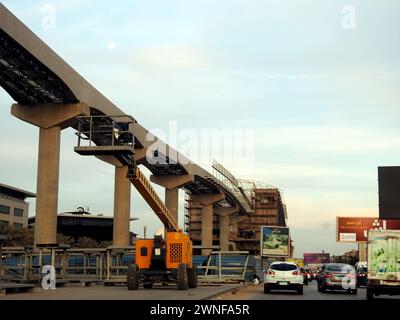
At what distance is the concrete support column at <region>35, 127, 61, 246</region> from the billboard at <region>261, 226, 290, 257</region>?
17425 millimetres

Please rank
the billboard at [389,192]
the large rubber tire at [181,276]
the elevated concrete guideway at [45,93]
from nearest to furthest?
the large rubber tire at [181,276] → the elevated concrete guideway at [45,93] → the billboard at [389,192]

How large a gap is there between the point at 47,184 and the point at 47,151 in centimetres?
250

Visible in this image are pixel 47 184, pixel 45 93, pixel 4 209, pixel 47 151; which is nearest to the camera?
pixel 45 93

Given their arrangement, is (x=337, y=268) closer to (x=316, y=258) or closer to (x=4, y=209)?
(x=316, y=258)

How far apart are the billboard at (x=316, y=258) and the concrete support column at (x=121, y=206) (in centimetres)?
7607

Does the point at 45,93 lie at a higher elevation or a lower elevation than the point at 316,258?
higher

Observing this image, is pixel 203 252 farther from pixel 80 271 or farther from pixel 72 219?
pixel 80 271

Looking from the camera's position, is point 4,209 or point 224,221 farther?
point 4,209

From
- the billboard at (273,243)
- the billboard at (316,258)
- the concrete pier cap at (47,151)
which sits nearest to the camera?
the concrete pier cap at (47,151)

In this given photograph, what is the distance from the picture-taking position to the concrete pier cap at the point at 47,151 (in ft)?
157

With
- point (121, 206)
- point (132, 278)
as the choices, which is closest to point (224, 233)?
point (121, 206)

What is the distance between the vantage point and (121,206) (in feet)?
203

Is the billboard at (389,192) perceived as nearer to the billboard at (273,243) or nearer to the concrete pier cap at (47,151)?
the billboard at (273,243)

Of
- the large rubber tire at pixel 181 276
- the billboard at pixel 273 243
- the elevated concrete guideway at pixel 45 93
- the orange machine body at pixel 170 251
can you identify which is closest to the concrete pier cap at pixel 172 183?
the elevated concrete guideway at pixel 45 93
